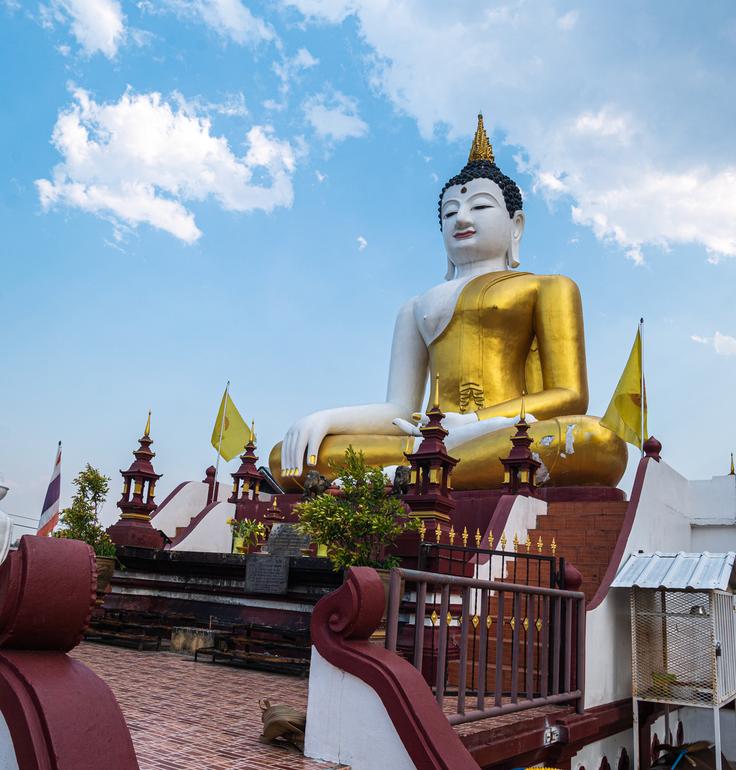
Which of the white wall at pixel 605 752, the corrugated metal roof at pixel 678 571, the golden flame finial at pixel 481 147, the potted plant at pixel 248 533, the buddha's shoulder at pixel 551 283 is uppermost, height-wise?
the golden flame finial at pixel 481 147

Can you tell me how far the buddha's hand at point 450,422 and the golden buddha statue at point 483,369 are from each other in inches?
1.4

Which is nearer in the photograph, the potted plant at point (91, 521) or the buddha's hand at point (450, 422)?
the potted plant at point (91, 521)

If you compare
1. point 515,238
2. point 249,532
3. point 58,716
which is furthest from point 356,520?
point 515,238

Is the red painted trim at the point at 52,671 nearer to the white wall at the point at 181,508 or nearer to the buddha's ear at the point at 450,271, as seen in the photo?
the white wall at the point at 181,508

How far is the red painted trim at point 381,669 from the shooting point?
145 inches

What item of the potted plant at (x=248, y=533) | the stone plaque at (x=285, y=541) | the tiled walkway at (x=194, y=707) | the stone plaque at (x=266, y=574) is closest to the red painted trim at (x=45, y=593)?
the tiled walkway at (x=194, y=707)

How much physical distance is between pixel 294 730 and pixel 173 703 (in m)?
1.43

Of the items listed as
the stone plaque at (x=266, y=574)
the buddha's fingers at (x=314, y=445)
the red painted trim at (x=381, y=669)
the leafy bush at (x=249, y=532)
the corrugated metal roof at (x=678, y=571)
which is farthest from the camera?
the buddha's fingers at (x=314, y=445)

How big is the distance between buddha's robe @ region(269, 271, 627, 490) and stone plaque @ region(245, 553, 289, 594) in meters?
4.89

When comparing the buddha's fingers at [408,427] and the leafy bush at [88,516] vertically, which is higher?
the buddha's fingers at [408,427]

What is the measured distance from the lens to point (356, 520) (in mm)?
6547

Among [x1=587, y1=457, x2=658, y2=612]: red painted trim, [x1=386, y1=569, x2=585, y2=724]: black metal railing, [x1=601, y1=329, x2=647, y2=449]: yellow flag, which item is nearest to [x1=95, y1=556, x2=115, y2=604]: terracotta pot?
[x1=386, y1=569, x2=585, y2=724]: black metal railing

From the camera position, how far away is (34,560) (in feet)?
9.35

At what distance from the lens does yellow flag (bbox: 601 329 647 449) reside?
10.7 meters
